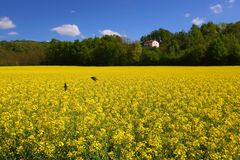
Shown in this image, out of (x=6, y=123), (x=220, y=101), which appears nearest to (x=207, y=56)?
(x=220, y=101)

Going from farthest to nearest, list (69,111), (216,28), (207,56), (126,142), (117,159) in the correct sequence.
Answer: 1. (216,28)
2. (207,56)
3. (69,111)
4. (126,142)
5. (117,159)

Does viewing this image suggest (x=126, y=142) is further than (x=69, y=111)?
No

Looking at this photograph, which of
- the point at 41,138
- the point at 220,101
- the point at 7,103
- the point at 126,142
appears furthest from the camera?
the point at 7,103

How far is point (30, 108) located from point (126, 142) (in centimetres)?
568

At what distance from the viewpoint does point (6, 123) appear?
10164 mm

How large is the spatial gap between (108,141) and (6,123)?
279 centimetres

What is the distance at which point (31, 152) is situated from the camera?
8586mm

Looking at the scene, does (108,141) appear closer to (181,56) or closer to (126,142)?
(126,142)

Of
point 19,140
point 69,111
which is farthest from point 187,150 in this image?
point 69,111

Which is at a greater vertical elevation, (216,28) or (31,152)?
(216,28)

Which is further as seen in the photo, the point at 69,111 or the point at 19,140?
the point at 69,111

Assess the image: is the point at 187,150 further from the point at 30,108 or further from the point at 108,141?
the point at 30,108

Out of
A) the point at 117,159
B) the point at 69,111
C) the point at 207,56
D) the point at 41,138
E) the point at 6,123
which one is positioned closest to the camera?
the point at 117,159

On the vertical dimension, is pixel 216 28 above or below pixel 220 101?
above
